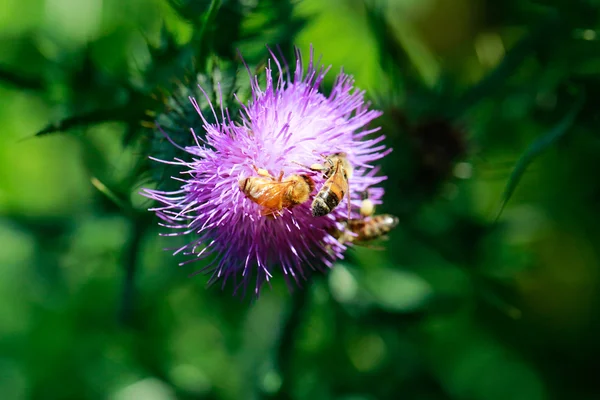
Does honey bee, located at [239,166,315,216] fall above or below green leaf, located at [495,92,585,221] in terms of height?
above

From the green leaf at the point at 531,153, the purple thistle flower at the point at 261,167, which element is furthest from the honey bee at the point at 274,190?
the green leaf at the point at 531,153

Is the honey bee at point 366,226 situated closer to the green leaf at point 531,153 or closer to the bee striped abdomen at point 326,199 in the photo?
the bee striped abdomen at point 326,199

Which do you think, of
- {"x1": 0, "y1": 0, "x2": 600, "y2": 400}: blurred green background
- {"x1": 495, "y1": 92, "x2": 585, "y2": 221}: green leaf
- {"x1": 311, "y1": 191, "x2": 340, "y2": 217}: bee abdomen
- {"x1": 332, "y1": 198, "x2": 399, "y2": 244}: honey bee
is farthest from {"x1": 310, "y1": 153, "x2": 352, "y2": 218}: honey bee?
{"x1": 495, "y1": 92, "x2": 585, "y2": 221}: green leaf

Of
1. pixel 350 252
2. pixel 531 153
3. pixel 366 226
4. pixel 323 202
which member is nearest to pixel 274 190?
pixel 323 202

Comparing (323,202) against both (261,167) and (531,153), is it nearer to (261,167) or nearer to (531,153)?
(261,167)

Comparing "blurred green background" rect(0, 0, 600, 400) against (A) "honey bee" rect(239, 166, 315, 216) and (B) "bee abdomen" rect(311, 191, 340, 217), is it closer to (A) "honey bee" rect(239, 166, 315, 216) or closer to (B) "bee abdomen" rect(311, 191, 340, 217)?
(A) "honey bee" rect(239, 166, 315, 216)

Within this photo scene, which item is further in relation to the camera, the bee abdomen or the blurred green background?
the blurred green background
